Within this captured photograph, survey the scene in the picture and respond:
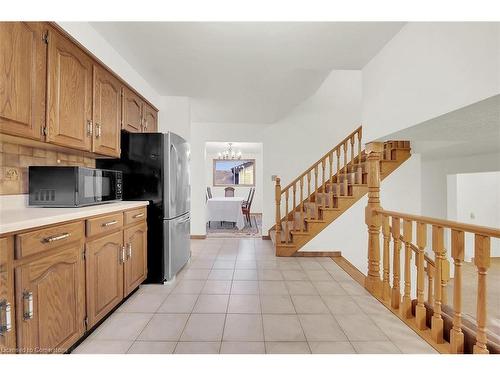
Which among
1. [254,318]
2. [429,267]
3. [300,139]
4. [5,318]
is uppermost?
[300,139]

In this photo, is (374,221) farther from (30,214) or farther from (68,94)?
(68,94)

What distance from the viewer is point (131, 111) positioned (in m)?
2.83

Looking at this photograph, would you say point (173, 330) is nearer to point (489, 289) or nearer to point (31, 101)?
point (31, 101)

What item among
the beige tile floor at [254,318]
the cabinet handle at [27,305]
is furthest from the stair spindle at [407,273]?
the cabinet handle at [27,305]

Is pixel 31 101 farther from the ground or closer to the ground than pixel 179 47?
closer to the ground

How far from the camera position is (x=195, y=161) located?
531 centimetres

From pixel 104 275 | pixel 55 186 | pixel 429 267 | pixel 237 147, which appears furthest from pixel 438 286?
pixel 237 147

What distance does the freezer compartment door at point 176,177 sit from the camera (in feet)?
9.01

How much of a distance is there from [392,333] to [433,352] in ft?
0.86

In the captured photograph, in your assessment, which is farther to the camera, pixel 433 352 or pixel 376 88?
pixel 376 88

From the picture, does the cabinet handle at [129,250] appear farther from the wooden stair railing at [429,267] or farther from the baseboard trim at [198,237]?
the baseboard trim at [198,237]

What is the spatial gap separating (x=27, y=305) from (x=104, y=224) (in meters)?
0.73

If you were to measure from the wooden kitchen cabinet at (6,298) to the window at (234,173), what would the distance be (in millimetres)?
7830
